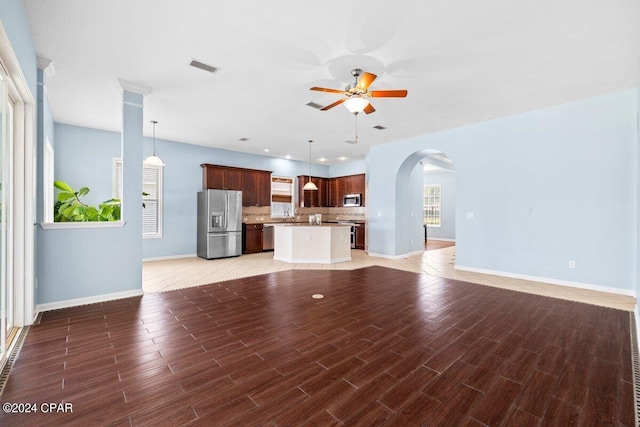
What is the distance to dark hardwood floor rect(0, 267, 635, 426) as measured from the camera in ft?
5.64

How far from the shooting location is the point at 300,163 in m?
9.91

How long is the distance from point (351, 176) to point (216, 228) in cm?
477

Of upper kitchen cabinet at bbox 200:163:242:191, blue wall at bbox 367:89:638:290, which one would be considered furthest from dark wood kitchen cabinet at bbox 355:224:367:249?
upper kitchen cabinet at bbox 200:163:242:191

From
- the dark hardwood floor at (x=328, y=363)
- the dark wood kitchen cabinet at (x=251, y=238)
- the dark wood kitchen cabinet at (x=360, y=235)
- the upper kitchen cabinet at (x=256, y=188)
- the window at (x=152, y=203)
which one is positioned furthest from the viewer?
the dark wood kitchen cabinet at (x=360, y=235)

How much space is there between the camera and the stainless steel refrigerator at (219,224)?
7.07m

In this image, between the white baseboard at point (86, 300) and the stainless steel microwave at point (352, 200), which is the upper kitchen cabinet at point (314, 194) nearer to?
the stainless steel microwave at point (352, 200)

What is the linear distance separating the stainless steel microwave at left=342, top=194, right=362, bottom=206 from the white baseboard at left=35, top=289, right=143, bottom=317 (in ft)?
22.1

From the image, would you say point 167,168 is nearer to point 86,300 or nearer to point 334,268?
point 86,300

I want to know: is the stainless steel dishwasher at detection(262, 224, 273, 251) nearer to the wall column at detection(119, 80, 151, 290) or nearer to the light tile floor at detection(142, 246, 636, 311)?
the light tile floor at detection(142, 246, 636, 311)

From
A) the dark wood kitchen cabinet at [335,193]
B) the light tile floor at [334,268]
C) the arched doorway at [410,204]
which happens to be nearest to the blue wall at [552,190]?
the light tile floor at [334,268]

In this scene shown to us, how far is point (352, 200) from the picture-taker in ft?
31.8

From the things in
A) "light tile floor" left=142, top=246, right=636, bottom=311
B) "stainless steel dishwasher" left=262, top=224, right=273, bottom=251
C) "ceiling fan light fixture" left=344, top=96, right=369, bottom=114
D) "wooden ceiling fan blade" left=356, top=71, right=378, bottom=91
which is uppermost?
"wooden ceiling fan blade" left=356, top=71, right=378, bottom=91

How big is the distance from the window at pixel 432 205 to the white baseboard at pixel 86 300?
1076cm

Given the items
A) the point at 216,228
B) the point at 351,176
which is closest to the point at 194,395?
the point at 216,228
